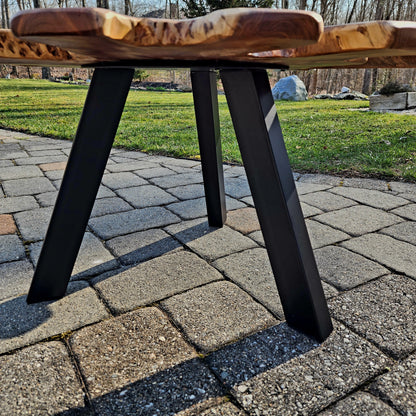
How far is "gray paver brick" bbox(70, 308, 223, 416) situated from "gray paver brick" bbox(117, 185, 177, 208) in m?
1.28

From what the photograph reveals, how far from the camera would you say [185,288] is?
4.88 feet

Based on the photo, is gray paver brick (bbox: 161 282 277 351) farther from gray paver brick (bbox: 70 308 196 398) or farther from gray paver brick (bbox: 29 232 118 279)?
gray paver brick (bbox: 29 232 118 279)

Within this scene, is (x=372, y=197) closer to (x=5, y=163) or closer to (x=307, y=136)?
(x=307, y=136)

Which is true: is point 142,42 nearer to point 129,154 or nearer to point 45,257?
point 45,257

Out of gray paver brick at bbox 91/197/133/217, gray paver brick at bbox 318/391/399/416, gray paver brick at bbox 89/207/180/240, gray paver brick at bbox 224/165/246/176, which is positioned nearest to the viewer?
gray paver brick at bbox 318/391/399/416

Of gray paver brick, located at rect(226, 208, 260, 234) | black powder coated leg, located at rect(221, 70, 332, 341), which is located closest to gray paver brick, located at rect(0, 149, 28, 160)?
gray paver brick, located at rect(226, 208, 260, 234)

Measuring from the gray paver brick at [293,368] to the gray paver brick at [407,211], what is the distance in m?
1.29

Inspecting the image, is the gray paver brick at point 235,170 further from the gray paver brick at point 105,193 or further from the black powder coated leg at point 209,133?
the black powder coated leg at point 209,133

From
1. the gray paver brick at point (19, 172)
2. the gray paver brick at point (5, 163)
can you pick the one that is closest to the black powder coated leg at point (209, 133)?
the gray paver brick at point (19, 172)

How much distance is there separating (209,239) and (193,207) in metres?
0.51

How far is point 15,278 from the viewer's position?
157 centimetres

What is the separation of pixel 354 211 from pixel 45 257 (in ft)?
5.89

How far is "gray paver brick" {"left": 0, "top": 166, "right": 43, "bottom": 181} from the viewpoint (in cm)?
316

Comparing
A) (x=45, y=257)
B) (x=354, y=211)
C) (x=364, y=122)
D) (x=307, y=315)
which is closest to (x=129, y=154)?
(x=354, y=211)
